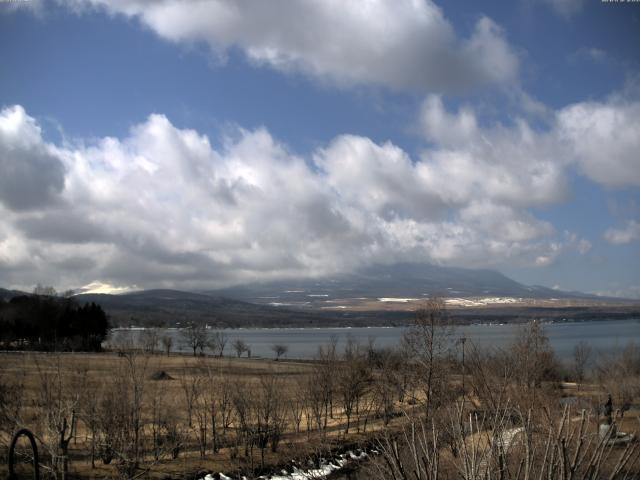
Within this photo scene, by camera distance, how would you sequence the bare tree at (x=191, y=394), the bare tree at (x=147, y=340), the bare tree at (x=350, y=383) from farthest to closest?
the bare tree at (x=350, y=383) → the bare tree at (x=191, y=394) → the bare tree at (x=147, y=340)

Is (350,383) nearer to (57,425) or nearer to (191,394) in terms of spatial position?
(191,394)

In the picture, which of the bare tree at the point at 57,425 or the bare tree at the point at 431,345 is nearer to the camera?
the bare tree at the point at 57,425

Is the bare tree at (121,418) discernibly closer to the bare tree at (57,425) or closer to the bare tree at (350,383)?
the bare tree at (57,425)

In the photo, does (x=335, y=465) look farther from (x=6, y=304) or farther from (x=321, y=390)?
(x=6, y=304)

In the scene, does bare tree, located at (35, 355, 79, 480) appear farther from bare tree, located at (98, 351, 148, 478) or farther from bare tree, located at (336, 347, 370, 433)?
bare tree, located at (336, 347, 370, 433)

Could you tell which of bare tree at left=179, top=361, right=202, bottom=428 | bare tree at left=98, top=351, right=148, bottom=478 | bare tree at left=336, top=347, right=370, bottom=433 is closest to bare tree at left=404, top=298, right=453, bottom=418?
bare tree at left=336, top=347, right=370, bottom=433

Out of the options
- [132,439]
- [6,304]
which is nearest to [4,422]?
[132,439]

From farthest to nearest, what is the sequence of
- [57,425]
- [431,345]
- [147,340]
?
[147,340]
[431,345]
[57,425]

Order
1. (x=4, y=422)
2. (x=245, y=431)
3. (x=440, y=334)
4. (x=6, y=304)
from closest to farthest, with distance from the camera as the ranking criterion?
(x=4, y=422)
(x=245, y=431)
(x=440, y=334)
(x=6, y=304)

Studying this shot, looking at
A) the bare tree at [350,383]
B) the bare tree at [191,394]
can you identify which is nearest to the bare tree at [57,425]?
the bare tree at [191,394]

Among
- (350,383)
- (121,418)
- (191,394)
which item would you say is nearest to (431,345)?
(350,383)

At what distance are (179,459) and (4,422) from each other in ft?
30.6

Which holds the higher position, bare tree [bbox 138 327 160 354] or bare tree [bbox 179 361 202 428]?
bare tree [bbox 138 327 160 354]

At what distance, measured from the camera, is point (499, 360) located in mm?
48562
